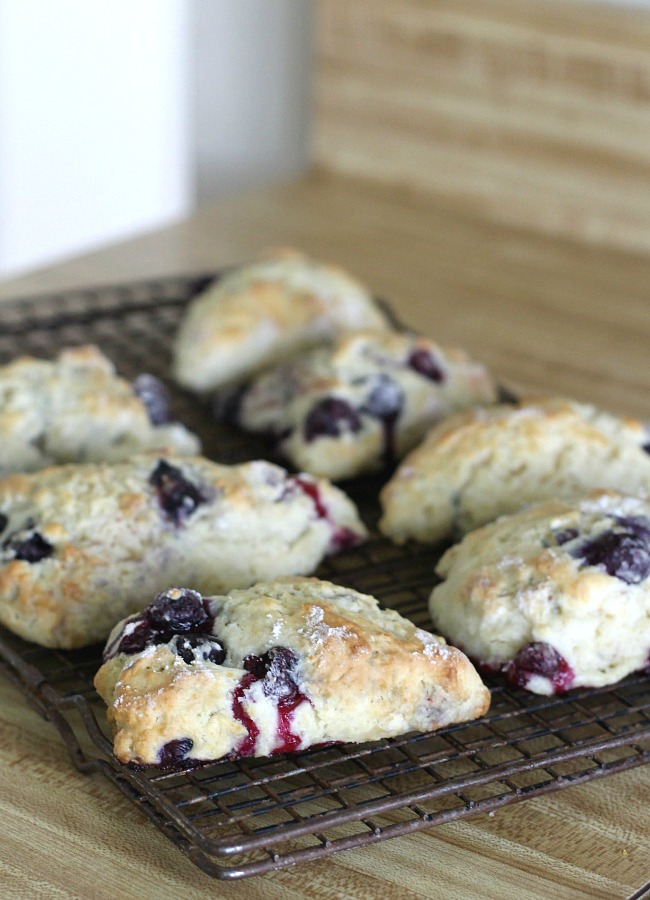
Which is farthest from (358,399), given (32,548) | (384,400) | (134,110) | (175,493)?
(134,110)

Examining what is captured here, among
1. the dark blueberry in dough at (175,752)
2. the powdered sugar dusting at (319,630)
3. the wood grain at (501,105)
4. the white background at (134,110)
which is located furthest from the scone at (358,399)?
the white background at (134,110)

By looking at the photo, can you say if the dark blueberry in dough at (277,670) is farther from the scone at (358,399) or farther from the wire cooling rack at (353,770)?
the scone at (358,399)

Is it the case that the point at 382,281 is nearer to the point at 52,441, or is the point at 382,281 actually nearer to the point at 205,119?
the point at 52,441

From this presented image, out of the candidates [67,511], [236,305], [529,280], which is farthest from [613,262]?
[67,511]

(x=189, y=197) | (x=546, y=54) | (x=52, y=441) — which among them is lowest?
(x=189, y=197)

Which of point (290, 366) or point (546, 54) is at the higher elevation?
point (546, 54)

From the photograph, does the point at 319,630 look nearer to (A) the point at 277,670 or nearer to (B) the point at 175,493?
(A) the point at 277,670
